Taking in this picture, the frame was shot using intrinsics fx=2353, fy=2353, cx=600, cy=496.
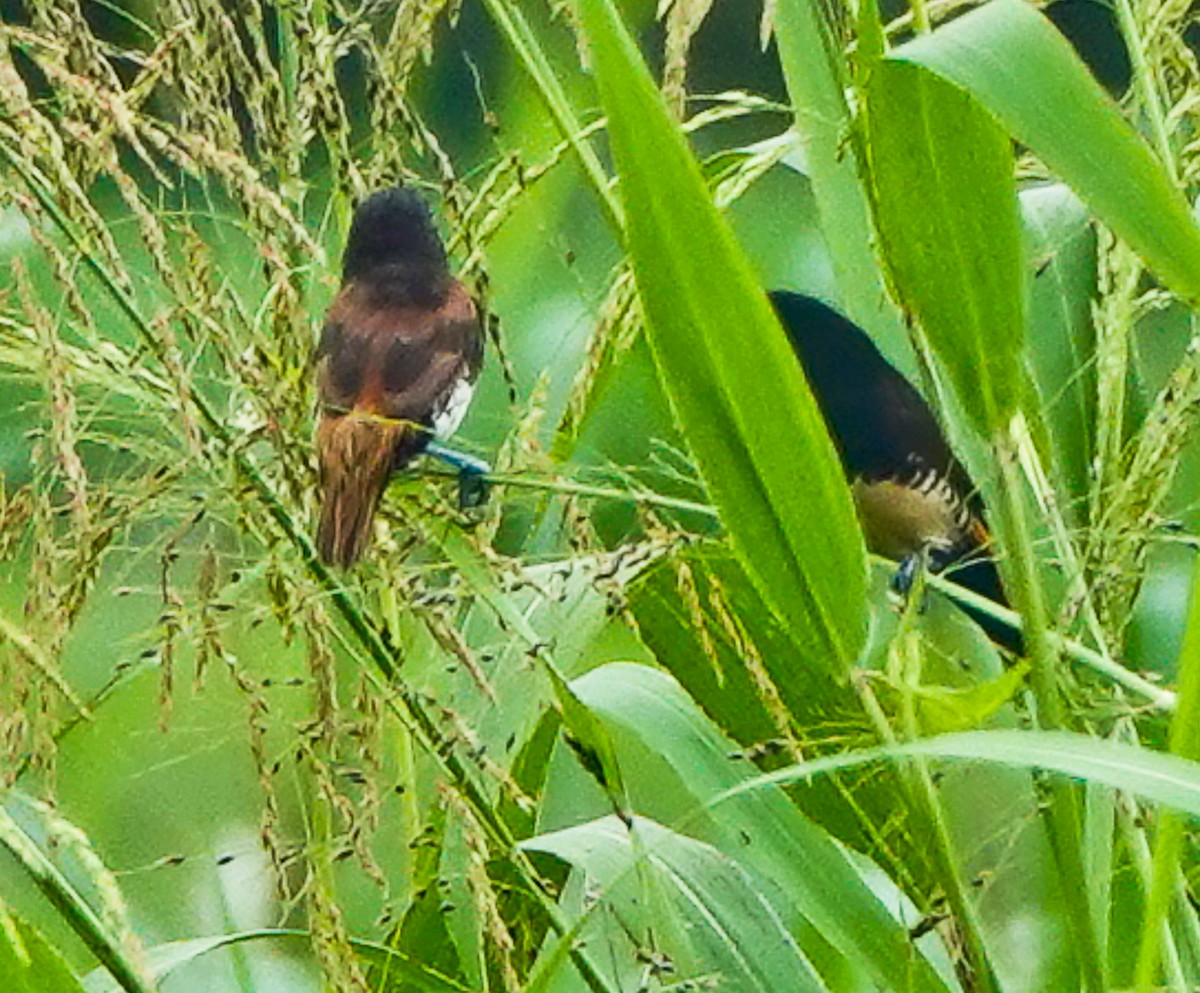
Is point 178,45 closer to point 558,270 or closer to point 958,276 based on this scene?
point 958,276

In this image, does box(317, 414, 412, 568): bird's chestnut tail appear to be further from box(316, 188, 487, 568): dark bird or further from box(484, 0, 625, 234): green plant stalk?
box(484, 0, 625, 234): green plant stalk

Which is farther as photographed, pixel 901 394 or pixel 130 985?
pixel 901 394

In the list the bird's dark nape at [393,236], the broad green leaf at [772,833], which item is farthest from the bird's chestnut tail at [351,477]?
the bird's dark nape at [393,236]

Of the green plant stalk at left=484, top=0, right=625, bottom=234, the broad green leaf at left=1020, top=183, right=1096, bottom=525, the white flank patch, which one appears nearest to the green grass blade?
the green plant stalk at left=484, top=0, right=625, bottom=234

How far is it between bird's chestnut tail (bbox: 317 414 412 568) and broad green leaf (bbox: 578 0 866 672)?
243mm

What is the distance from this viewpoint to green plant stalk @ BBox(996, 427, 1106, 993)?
0.81m

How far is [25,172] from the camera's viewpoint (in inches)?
32.8

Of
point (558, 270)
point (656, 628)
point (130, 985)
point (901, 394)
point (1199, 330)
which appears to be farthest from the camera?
point (558, 270)

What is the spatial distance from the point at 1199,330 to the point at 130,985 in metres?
0.51

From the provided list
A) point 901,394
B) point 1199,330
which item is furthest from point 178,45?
point 901,394

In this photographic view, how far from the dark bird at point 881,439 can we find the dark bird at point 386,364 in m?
0.23

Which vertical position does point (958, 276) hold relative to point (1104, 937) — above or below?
above

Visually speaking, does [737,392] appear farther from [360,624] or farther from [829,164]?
[829,164]

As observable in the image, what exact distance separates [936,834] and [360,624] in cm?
24
